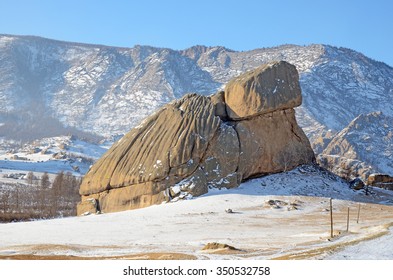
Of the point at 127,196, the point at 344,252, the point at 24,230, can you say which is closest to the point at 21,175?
the point at 127,196

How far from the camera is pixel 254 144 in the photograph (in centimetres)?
4781

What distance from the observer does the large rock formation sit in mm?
44500

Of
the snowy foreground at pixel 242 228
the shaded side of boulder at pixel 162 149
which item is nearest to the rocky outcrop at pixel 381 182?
the snowy foreground at pixel 242 228

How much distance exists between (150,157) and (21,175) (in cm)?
12867

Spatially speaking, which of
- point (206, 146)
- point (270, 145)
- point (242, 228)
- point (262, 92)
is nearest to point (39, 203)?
point (206, 146)

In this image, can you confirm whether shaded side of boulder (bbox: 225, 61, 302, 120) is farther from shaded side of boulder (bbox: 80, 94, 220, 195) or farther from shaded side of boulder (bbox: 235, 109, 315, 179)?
shaded side of boulder (bbox: 80, 94, 220, 195)

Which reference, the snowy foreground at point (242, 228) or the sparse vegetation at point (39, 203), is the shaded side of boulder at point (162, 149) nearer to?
the snowy foreground at point (242, 228)

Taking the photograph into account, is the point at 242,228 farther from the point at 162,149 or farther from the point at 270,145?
the point at 270,145

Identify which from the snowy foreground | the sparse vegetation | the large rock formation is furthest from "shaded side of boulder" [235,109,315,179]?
the sparse vegetation

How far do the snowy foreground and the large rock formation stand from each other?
1791 mm

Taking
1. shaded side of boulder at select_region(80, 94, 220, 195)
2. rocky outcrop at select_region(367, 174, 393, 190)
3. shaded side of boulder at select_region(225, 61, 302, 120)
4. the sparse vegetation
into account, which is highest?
shaded side of boulder at select_region(225, 61, 302, 120)

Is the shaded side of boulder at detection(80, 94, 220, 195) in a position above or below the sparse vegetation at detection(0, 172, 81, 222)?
above

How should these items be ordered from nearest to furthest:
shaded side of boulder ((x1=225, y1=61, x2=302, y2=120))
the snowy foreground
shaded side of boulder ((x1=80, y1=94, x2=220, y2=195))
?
the snowy foreground < shaded side of boulder ((x1=80, y1=94, x2=220, y2=195)) < shaded side of boulder ((x1=225, y1=61, x2=302, y2=120))
